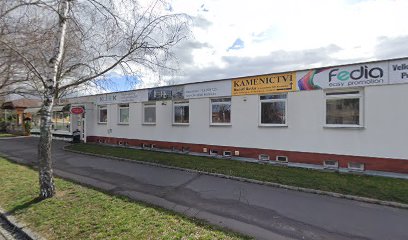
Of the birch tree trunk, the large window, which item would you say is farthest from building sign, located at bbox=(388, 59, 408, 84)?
the large window

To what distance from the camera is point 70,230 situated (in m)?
4.41

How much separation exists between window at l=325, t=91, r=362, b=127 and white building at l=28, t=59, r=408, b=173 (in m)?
0.03

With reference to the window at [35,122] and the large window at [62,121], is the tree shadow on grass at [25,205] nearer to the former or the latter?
the large window at [62,121]

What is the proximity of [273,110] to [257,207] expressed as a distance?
19.4ft

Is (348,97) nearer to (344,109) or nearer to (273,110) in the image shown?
(344,109)

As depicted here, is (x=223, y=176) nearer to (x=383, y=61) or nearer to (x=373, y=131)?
(x=373, y=131)

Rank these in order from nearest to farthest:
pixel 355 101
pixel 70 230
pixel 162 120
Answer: pixel 70 230, pixel 355 101, pixel 162 120

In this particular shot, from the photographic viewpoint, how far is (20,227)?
462 cm

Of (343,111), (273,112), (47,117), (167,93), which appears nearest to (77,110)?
(167,93)

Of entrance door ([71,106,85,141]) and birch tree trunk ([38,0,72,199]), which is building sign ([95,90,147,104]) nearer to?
entrance door ([71,106,85,141])

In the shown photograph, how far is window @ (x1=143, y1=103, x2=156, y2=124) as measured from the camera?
15.6 meters

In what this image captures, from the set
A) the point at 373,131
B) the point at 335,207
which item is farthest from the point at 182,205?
the point at 373,131

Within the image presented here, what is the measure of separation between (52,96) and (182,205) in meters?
4.03

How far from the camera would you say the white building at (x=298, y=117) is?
8430 mm
